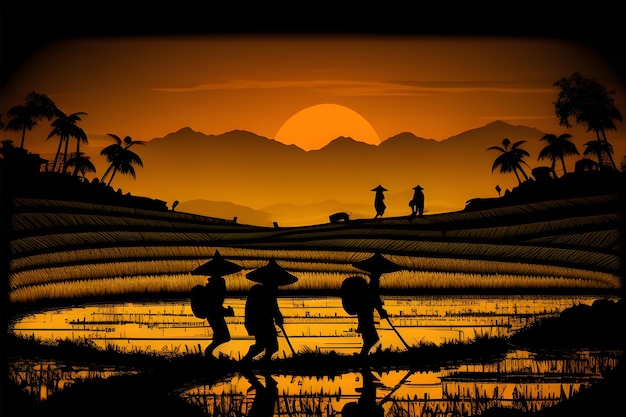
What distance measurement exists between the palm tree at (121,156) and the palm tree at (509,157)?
130 inches

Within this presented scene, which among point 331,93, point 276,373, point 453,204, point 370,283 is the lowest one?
point 276,373

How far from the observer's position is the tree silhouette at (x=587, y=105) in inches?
374

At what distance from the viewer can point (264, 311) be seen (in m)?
8.27

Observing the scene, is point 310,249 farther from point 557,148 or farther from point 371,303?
point 557,148

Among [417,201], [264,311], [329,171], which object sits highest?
[329,171]

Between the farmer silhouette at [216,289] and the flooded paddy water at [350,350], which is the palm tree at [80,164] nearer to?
the flooded paddy water at [350,350]

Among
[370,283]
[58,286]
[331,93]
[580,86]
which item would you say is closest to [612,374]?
[370,283]

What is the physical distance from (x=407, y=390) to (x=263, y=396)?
1103 millimetres

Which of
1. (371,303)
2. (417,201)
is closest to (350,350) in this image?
(371,303)

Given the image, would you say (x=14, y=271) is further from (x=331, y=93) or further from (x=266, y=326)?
(x=331, y=93)

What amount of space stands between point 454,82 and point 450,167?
787 mm

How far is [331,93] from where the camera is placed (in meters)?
9.43

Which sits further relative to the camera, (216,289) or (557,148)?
(557,148)

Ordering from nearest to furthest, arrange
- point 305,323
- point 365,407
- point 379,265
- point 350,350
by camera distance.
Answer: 1. point 365,407
2. point 379,265
3. point 350,350
4. point 305,323
